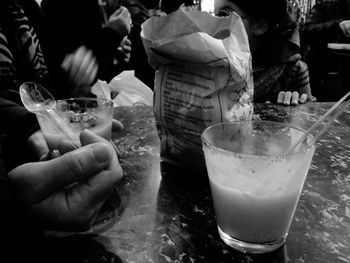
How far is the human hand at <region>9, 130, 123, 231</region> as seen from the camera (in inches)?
20.2

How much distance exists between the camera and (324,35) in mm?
3752

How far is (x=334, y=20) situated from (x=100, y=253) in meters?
3.99

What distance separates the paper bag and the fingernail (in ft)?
→ 0.75

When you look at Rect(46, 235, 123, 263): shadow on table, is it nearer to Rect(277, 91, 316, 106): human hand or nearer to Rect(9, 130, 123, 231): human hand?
Rect(9, 130, 123, 231): human hand

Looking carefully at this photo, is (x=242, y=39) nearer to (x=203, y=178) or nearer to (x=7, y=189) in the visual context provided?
(x=203, y=178)

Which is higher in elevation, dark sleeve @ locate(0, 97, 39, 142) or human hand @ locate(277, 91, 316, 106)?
dark sleeve @ locate(0, 97, 39, 142)

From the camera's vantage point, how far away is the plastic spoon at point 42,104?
742 millimetres

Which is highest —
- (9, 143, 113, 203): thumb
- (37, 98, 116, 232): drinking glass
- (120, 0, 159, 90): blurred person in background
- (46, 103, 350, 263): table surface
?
(9, 143, 113, 203): thumb

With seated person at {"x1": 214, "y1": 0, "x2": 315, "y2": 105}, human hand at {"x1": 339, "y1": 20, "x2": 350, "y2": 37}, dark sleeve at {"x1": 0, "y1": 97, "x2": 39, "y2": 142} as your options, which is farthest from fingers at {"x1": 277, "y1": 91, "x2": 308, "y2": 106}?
human hand at {"x1": 339, "y1": 20, "x2": 350, "y2": 37}

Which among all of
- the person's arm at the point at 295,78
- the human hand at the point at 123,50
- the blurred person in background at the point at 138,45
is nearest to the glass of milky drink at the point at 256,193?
the person's arm at the point at 295,78

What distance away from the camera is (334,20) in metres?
3.65

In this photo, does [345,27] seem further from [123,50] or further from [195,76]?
[195,76]

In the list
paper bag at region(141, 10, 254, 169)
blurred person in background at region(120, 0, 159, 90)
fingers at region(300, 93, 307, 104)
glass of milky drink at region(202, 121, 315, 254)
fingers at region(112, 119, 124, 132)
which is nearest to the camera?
glass of milky drink at region(202, 121, 315, 254)

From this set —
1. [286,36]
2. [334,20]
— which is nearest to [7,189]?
[286,36]
